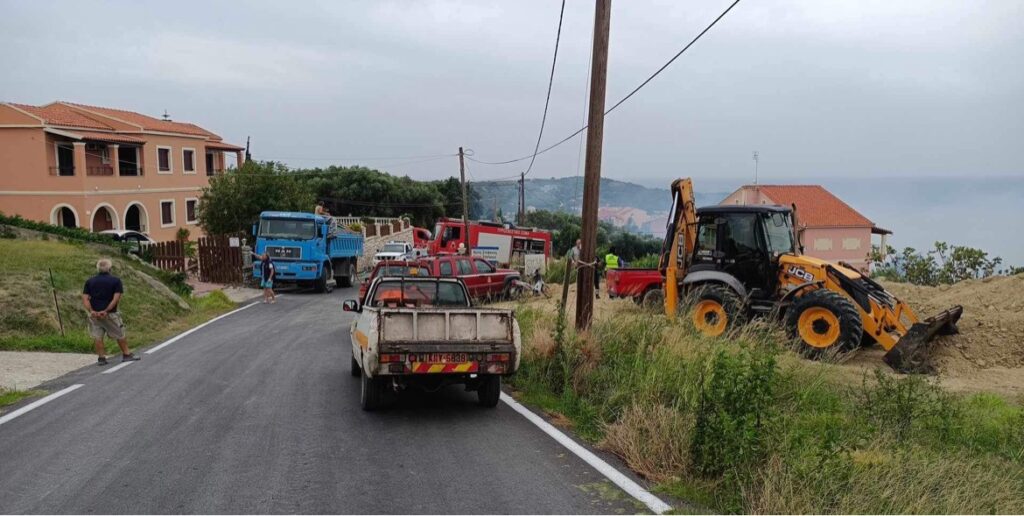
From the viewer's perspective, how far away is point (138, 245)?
95.2 feet

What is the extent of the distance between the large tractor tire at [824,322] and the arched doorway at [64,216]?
38774 millimetres

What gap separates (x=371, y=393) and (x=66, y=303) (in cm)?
1099

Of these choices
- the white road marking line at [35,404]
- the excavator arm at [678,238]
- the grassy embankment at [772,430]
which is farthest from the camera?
the excavator arm at [678,238]

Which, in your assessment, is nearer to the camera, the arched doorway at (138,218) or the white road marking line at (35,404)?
the white road marking line at (35,404)

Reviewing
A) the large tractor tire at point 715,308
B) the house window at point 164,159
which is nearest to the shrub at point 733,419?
the large tractor tire at point 715,308

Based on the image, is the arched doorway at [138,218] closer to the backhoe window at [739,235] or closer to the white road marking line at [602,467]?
the backhoe window at [739,235]

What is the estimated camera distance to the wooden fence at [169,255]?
2986 cm

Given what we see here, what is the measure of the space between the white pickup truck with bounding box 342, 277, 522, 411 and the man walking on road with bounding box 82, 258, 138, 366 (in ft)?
18.6

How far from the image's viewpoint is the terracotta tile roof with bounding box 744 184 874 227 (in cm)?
5972

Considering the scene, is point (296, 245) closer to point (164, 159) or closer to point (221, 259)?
point (221, 259)

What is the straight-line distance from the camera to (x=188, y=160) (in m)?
50.6

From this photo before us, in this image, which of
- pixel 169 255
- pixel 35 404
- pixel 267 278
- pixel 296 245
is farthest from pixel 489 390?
pixel 169 255

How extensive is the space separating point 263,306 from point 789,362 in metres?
18.1

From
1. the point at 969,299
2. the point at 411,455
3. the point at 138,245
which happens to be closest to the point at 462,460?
the point at 411,455
